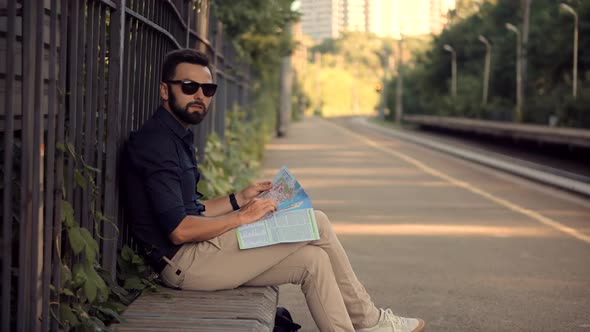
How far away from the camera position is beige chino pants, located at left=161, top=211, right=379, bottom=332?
18.1 ft

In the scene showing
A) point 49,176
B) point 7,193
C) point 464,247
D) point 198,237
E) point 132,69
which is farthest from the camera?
point 464,247

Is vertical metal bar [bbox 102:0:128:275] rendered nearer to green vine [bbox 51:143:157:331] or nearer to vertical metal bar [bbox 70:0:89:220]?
green vine [bbox 51:143:157:331]

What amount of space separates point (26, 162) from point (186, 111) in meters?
1.96

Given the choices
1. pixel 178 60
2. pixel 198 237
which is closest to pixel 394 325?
pixel 198 237

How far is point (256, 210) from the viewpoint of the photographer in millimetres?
5570

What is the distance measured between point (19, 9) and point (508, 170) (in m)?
19.2

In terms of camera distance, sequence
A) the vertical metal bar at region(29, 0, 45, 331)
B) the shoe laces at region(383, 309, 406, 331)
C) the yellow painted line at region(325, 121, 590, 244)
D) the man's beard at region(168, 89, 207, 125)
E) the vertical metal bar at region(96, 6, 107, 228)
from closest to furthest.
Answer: the vertical metal bar at region(29, 0, 45, 331)
the vertical metal bar at region(96, 6, 107, 228)
the man's beard at region(168, 89, 207, 125)
the shoe laces at region(383, 309, 406, 331)
the yellow painted line at region(325, 121, 590, 244)

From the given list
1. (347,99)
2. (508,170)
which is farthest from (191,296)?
(347,99)

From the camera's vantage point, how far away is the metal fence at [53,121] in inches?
147

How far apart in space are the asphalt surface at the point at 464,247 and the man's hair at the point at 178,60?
185 cm

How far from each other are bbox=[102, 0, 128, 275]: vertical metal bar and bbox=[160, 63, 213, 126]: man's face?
32 cm

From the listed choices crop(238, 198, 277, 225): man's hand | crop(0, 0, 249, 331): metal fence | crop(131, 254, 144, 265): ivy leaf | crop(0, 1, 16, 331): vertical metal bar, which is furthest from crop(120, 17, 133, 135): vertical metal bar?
crop(0, 1, 16, 331): vertical metal bar

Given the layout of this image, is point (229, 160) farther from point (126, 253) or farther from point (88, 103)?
point (88, 103)

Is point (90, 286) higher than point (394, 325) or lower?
higher
